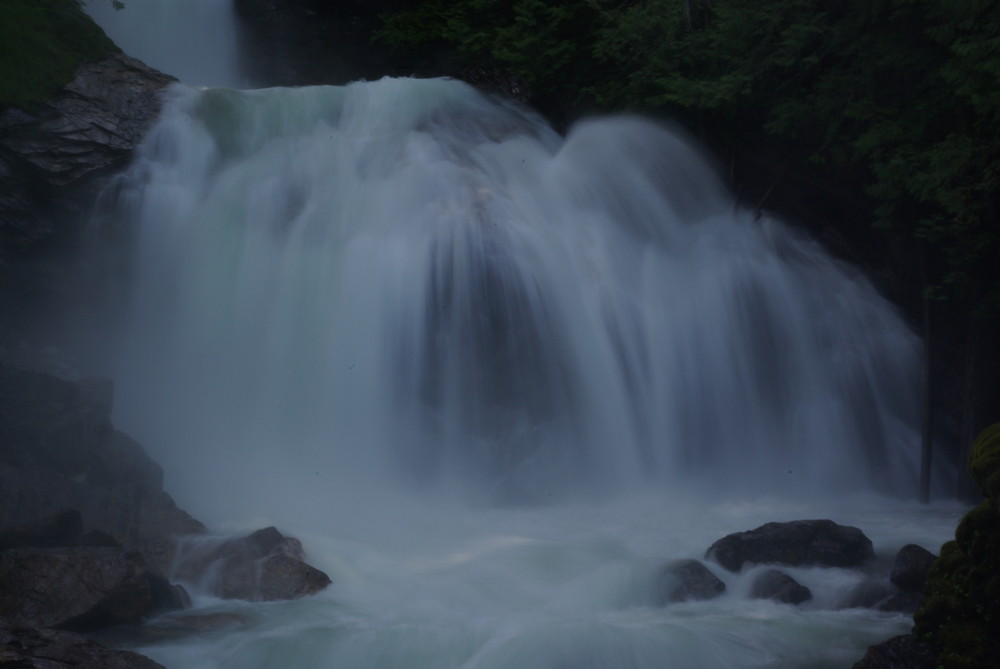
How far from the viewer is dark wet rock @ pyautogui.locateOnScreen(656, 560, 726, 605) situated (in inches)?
285

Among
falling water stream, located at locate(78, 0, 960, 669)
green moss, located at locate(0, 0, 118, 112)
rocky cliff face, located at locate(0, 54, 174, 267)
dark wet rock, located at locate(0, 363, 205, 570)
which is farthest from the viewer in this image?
green moss, located at locate(0, 0, 118, 112)

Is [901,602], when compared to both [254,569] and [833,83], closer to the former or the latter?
[254,569]

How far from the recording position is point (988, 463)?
5438mm

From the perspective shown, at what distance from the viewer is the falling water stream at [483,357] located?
9.91 metres

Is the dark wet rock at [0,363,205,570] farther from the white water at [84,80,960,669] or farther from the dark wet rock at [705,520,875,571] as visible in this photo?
the dark wet rock at [705,520,875,571]

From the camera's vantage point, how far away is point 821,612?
7039 millimetres

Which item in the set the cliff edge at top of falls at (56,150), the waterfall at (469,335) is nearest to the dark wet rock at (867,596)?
the waterfall at (469,335)

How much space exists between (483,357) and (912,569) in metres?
5.42

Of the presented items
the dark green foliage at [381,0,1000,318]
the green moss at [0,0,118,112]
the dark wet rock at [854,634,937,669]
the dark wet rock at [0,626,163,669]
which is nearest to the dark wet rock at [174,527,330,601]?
the dark wet rock at [0,626,163,669]

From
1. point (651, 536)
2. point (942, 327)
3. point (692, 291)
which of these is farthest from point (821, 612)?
point (942, 327)

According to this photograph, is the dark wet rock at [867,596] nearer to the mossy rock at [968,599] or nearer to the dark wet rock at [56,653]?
the mossy rock at [968,599]

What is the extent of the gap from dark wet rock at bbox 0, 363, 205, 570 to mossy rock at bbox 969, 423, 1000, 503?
22.5ft

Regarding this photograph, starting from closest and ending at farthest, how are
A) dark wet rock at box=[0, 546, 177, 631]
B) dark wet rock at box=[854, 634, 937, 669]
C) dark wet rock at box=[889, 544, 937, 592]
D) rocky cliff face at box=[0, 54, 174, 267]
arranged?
1. dark wet rock at box=[854, 634, 937, 669]
2. dark wet rock at box=[0, 546, 177, 631]
3. dark wet rock at box=[889, 544, 937, 592]
4. rocky cliff face at box=[0, 54, 174, 267]

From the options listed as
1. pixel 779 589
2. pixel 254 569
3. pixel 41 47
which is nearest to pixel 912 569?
pixel 779 589
